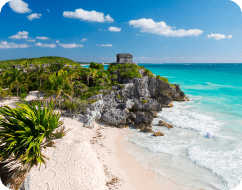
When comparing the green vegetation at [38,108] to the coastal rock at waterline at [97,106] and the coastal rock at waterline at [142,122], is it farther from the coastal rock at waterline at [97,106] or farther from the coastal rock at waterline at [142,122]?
the coastal rock at waterline at [142,122]

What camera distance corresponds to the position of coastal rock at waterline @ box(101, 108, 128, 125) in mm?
16934

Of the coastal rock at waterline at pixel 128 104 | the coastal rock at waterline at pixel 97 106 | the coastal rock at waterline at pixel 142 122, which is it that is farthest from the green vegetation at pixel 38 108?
the coastal rock at waterline at pixel 142 122

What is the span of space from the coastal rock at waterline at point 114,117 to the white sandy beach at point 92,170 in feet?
12.1

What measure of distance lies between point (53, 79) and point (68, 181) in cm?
1117

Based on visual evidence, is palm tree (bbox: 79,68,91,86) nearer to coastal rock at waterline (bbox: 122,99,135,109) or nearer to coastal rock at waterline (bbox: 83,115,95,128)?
coastal rock at waterline (bbox: 122,99,135,109)

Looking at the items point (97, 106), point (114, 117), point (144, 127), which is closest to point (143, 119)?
point (144, 127)

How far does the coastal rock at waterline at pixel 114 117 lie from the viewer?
16934mm

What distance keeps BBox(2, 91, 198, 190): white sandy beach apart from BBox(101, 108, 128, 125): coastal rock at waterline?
3.68 metres

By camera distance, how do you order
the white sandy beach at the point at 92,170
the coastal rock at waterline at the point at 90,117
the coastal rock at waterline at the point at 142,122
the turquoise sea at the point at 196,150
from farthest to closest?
Answer: the coastal rock at waterline at the point at 142,122
the coastal rock at waterline at the point at 90,117
the turquoise sea at the point at 196,150
the white sandy beach at the point at 92,170

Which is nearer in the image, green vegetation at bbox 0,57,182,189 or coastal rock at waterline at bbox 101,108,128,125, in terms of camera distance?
green vegetation at bbox 0,57,182,189

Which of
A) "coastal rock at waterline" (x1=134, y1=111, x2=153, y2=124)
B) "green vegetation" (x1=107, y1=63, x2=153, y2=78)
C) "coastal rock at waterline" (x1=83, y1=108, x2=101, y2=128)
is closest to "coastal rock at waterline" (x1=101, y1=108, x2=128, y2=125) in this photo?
"coastal rock at waterline" (x1=83, y1=108, x2=101, y2=128)

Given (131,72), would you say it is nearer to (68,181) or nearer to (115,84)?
(115,84)

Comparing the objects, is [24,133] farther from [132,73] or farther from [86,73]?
[132,73]

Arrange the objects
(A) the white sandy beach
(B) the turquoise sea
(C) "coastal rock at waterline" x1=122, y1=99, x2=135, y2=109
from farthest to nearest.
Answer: (C) "coastal rock at waterline" x1=122, y1=99, x2=135, y2=109, (B) the turquoise sea, (A) the white sandy beach
